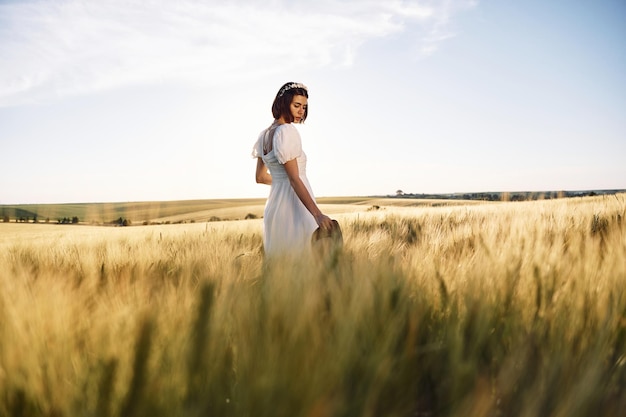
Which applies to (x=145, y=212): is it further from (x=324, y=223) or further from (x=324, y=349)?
(x=324, y=349)

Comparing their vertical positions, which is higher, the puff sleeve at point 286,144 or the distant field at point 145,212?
the puff sleeve at point 286,144

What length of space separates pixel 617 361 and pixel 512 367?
32cm

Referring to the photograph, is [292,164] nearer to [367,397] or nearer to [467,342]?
[467,342]

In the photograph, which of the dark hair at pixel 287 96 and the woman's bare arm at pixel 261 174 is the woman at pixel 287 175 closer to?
the dark hair at pixel 287 96

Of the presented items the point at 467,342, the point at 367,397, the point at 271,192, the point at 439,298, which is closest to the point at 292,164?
the point at 271,192

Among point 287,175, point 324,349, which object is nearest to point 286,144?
point 287,175

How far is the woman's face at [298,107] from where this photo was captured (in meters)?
3.14

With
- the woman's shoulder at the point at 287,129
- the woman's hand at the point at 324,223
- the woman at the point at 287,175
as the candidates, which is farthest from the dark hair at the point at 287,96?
the woman's hand at the point at 324,223

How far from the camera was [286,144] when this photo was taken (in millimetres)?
2984

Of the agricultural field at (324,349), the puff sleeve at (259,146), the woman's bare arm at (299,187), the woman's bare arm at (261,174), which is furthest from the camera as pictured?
the woman's bare arm at (261,174)

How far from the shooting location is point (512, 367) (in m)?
1.00

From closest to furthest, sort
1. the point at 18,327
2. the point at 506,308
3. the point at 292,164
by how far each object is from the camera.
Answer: the point at 18,327
the point at 506,308
the point at 292,164

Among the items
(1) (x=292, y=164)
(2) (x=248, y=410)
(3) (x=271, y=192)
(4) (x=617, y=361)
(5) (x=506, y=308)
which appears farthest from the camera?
(3) (x=271, y=192)

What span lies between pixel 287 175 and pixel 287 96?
20.4 inches
